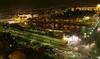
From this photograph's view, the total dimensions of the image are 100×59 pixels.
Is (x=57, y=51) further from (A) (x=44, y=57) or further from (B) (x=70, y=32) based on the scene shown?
(B) (x=70, y=32)

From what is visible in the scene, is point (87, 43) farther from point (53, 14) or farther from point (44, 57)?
point (53, 14)

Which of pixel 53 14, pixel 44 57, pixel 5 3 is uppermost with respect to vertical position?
pixel 5 3

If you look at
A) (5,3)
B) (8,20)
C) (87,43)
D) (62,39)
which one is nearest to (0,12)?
(5,3)

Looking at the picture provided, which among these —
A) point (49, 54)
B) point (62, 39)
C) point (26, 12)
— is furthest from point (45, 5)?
point (49, 54)

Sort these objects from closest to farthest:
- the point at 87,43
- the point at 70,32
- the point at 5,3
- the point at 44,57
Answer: the point at 87,43, the point at 44,57, the point at 5,3, the point at 70,32

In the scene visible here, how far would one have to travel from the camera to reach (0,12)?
9.16 feet

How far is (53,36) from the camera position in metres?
2.78

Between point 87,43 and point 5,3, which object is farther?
point 5,3

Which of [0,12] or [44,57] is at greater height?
[0,12]

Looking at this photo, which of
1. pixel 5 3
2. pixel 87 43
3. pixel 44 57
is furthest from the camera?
pixel 5 3

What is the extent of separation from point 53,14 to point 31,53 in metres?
0.78

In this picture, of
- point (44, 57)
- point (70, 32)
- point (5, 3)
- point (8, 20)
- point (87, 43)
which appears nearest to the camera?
point (87, 43)

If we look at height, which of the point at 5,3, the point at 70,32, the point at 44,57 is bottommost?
the point at 44,57

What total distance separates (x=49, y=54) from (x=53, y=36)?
407 millimetres
